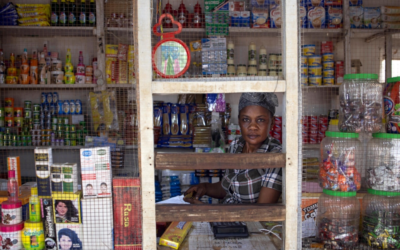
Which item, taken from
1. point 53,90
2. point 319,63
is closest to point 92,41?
point 53,90

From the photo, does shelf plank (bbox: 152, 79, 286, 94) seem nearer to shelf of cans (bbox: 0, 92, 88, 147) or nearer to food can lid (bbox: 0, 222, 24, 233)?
food can lid (bbox: 0, 222, 24, 233)

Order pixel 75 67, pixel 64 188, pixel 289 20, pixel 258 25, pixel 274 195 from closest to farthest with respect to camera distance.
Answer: pixel 289 20
pixel 64 188
pixel 274 195
pixel 258 25
pixel 75 67

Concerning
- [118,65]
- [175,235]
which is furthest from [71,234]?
[118,65]

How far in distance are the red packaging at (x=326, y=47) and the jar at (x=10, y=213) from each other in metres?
2.98

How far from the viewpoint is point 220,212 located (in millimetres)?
1045

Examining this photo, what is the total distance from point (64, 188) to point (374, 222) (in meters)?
1.22

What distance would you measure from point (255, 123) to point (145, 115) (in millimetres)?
869

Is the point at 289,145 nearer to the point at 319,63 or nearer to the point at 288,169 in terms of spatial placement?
the point at 288,169

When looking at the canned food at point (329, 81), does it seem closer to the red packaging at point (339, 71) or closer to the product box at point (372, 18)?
the red packaging at point (339, 71)

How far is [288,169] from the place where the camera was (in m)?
1.06

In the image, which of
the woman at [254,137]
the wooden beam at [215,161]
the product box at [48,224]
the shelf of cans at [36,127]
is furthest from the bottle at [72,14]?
the wooden beam at [215,161]

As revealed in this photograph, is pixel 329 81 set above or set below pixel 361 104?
above

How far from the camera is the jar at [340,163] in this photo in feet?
4.19

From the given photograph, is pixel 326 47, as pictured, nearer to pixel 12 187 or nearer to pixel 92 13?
pixel 92 13
